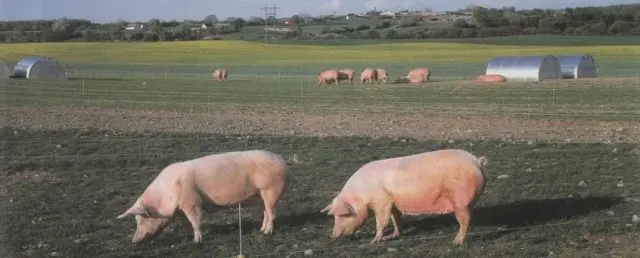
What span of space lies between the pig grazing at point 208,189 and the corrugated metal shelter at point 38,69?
37484 millimetres

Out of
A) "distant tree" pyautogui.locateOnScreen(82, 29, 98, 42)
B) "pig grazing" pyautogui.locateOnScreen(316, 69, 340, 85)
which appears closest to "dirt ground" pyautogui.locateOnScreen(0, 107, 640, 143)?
"distant tree" pyautogui.locateOnScreen(82, 29, 98, 42)

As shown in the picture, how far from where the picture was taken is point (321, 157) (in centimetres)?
1220

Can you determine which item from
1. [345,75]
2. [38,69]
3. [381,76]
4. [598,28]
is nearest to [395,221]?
[598,28]

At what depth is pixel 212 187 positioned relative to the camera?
8336mm

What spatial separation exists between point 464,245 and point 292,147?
666cm

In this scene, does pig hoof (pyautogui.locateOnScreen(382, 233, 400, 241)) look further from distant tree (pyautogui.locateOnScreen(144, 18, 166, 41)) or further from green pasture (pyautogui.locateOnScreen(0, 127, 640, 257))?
distant tree (pyautogui.locateOnScreen(144, 18, 166, 41))

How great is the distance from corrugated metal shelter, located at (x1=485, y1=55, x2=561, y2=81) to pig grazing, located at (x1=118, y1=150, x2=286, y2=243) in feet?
106

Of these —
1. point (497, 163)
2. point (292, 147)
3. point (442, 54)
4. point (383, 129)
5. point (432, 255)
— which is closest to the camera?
point (432, 255)

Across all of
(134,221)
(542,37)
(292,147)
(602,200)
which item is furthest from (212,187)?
(542,37)

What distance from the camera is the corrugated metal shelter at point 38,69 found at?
43844mm

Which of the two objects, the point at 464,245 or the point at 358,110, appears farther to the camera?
the point at 358,110

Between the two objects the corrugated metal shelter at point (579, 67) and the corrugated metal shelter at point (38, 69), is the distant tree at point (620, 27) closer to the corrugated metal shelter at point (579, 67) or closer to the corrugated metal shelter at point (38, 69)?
the corrugated metal shelter at point (579, 67)

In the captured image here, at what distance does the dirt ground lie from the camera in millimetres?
16109

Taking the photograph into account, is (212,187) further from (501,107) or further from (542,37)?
(542,37)
